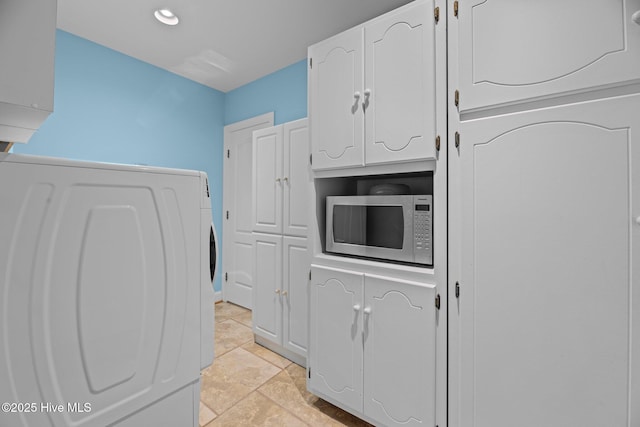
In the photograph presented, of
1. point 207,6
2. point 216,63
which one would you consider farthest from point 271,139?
point 216,63

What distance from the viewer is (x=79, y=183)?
0.70 m

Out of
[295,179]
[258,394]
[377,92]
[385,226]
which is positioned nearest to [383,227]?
[385,226]

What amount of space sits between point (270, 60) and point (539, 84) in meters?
2.51

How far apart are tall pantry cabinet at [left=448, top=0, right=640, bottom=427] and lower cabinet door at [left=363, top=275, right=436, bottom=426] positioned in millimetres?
107

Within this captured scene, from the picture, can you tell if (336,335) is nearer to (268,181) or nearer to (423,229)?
(423,229)

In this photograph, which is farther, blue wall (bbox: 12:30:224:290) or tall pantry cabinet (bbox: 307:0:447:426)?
blue wall (bbox: 12:30:224:290)

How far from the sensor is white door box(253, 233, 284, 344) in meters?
2.31

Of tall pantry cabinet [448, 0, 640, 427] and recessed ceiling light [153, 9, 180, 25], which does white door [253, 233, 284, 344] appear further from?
recessed ceiling light [153, 9, 180, 25]

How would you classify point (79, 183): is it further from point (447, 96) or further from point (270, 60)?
point (270, 60)

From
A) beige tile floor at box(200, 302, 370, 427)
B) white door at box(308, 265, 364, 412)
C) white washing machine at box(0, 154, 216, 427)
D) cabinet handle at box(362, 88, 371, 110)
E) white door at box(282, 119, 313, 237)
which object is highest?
cabinet handle at box(362, 88, 371, 110)

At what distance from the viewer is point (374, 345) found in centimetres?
146

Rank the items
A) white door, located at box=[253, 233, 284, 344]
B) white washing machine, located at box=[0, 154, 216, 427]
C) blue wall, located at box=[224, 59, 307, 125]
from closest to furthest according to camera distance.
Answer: white washing machine, located at box=[0, 154, 216, 427], white door, located at box=[253, 233, 284, 344], blue wall, located at box=[224, 59, 307, 125]

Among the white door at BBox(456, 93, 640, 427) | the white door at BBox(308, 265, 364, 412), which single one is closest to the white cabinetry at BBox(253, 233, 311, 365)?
the white door at BBox(308, 265, 364, 412)

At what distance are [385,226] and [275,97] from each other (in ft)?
7.49
